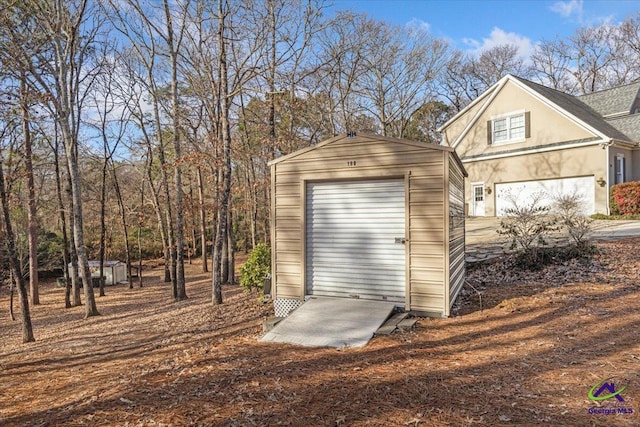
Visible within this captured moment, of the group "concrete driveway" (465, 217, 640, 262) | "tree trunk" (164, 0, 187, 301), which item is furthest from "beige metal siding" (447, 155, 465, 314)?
"tree trunk" (164, 0, 187, 301)

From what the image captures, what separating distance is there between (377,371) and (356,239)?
2.48 metres

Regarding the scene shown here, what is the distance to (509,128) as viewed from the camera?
17.3 metres

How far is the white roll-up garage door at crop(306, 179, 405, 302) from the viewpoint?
5836 millimetres

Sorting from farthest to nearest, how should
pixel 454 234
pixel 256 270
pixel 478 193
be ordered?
pixel 478 193
pixel 256 270
pixel 454 234

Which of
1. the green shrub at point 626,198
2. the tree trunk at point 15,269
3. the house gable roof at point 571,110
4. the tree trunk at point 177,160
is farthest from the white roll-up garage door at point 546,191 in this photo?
the tree trunk at point 15,269

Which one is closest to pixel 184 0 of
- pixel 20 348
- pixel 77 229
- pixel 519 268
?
pixel 77 229

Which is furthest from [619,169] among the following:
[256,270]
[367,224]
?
[256,270]

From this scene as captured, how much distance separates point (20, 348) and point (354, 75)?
15.1 metres

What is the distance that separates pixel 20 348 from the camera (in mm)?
7883

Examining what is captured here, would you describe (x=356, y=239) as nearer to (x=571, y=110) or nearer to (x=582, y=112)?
(x=571, y=110)

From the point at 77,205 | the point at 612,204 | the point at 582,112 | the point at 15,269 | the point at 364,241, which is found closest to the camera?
the point at 364,241

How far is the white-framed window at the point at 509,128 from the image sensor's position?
16.8 metres

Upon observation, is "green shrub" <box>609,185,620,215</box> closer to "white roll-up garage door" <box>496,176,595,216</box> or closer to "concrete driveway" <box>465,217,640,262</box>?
"white roll-up garage door" <box>496,176,595,216</box>

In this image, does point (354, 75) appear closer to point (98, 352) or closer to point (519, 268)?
point (519, 268)
